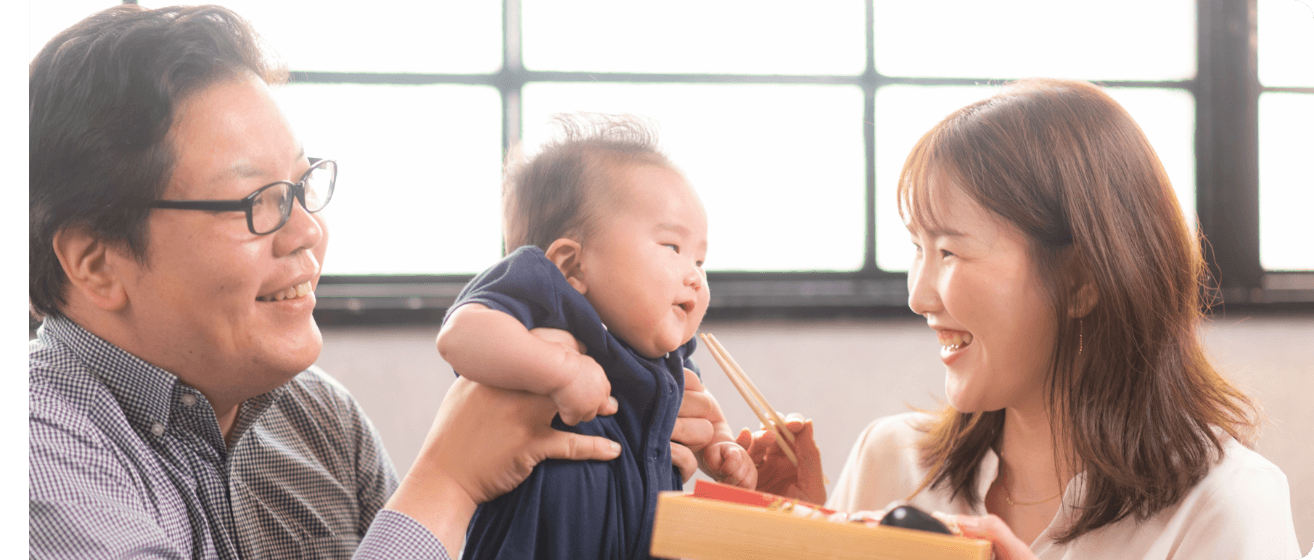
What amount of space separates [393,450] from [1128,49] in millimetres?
3142

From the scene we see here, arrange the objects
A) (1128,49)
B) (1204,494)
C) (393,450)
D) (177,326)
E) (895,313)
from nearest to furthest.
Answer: (177,326)
(1204,494)
(393,450)
(895,313)
(1128,49)

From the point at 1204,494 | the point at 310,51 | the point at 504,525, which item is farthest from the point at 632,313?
the point at 310,51

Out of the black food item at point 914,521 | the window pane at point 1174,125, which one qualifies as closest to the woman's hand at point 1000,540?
the black food item at point 914,521

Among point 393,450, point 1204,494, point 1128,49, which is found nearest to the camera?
point 1204,494

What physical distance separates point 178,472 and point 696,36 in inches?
89.0

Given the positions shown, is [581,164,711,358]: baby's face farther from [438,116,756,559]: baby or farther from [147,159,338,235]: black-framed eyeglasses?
[147,159,338,235]: black-framed eyeglasses

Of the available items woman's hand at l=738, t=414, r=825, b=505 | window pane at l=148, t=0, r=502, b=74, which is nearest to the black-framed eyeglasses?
woman's hand at l=738, t=414, r=825, b=505

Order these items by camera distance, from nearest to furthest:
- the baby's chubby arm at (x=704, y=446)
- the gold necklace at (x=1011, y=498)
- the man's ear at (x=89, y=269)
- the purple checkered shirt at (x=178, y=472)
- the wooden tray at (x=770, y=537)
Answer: the wooden tray at (x=770, y=537) < the purple checkered shirt at (x=178, y=472) < the man's ear at (x=89, y=269) < the baby's chubby arm at (x=704, y=446) < the gold necklace at (x=1011, y=498)

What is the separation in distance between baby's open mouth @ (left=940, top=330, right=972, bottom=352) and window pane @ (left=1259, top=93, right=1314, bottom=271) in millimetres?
2448

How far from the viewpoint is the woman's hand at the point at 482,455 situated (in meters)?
1.10

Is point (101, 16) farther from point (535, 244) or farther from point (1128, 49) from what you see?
point (1128, 49)

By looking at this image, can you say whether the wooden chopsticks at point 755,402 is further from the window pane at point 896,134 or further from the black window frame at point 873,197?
the window pane at point 896,134

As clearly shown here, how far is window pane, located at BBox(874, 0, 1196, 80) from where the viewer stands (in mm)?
2965

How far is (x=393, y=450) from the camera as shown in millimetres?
2654
